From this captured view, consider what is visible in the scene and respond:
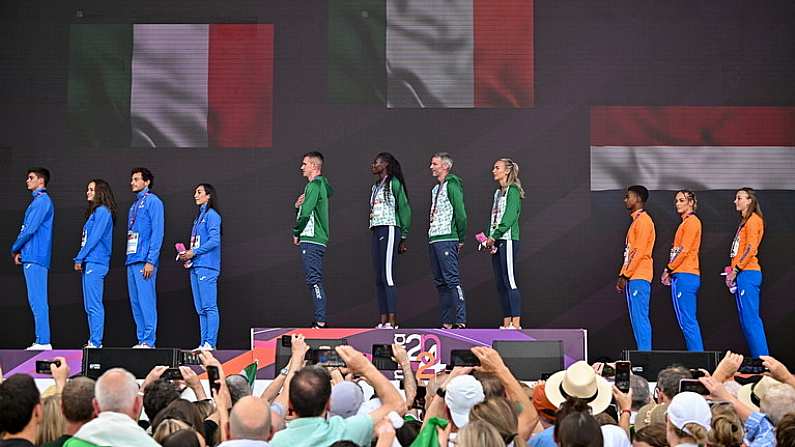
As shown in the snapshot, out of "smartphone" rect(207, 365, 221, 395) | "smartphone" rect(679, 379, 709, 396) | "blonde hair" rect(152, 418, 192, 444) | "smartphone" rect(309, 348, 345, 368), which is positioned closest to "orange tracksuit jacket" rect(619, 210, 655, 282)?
"smartphone" rect(309, 348, 345, 368)

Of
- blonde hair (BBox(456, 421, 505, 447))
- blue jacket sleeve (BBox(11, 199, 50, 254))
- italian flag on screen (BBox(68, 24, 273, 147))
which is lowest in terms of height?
blonde hair (BBox(456, 421, 505, 447))

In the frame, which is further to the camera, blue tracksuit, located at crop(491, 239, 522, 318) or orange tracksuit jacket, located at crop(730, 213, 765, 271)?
orange tracksuit jacket, located at crop(730, 213, 765, 271)

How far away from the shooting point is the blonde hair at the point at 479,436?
3.27 meters

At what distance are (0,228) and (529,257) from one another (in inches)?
220

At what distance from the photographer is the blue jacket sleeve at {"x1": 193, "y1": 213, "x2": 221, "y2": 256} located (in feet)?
31.1

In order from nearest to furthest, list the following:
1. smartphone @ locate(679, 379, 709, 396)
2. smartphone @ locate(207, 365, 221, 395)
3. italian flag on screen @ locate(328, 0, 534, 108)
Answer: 1. smartphone @ locate(207, 365, 221, 395)
2. smartphone @ locate(679, 379, 709, 396)
3. italian flag on screen @ locate(328, 0, 534, 108)

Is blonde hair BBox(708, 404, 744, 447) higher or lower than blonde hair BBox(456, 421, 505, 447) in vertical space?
lower

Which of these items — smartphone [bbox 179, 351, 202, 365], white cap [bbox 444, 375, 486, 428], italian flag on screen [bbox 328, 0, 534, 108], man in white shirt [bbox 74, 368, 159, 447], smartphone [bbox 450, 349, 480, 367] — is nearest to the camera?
man in white shirt [bbox 74, 368, 159, 447]

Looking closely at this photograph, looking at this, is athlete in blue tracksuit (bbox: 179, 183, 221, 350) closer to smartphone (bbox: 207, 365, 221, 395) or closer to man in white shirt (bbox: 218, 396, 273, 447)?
smartphone (bbox: 207, 365, 221, 395)

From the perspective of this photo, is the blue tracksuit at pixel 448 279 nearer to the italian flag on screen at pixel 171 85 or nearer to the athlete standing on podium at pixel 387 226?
the athlete standing on podium at pixel 387 226

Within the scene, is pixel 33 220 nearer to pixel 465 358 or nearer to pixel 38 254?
pixel 38 254

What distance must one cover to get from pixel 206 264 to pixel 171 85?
92.6 inches

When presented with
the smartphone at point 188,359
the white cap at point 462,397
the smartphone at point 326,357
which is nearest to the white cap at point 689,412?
the white cap at point 462,397

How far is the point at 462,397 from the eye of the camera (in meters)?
3.64
